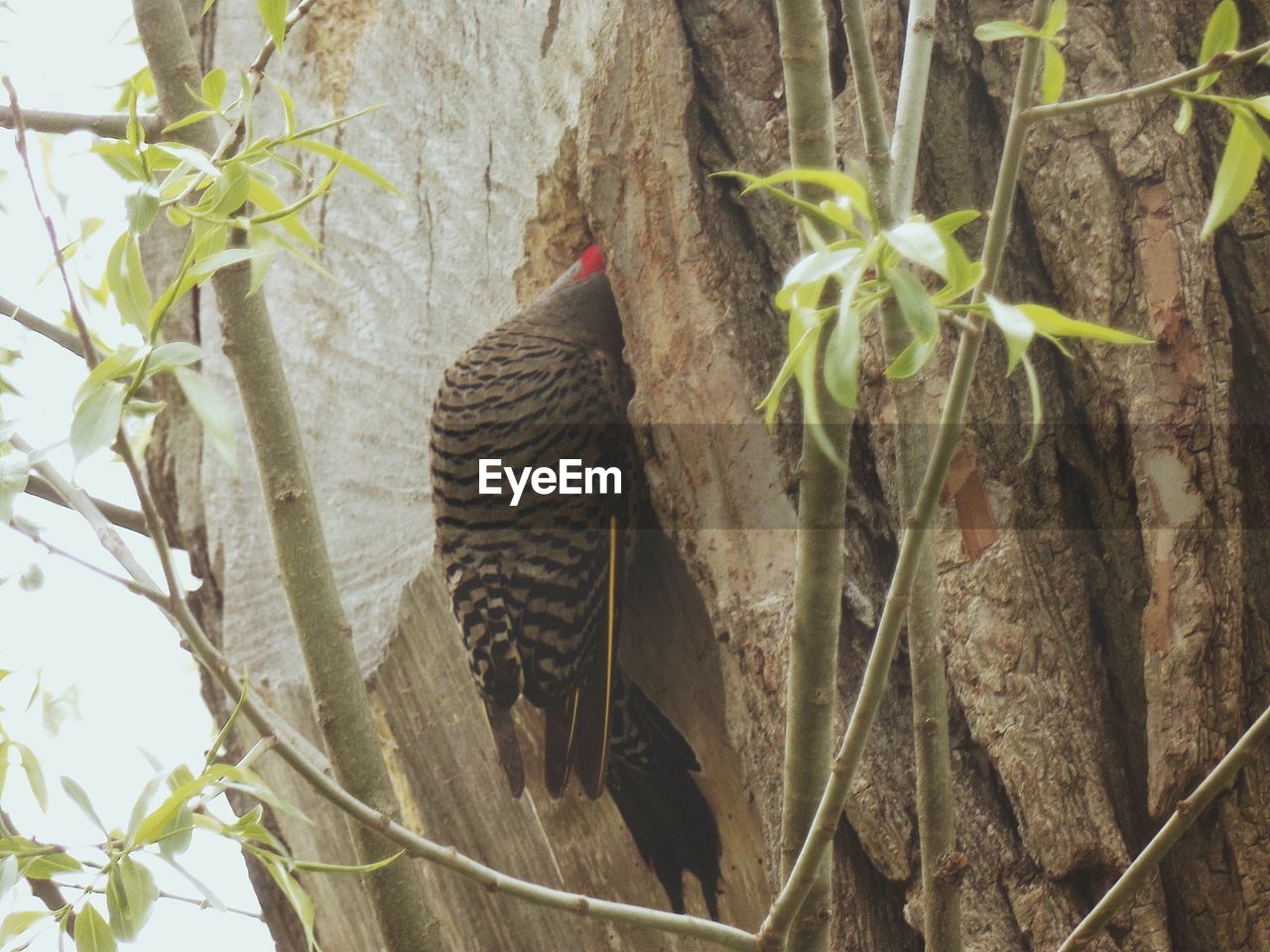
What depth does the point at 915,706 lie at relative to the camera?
2.82 feet

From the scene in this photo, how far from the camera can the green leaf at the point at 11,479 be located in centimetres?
65

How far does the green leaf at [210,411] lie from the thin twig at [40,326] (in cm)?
55

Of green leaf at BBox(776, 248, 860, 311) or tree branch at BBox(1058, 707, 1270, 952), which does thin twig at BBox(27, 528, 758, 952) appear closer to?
tree branch at BBox(1058, 707, 1270, 952)

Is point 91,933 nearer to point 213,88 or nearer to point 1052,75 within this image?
point 213,88

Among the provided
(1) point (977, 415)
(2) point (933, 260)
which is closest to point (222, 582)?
(1) point (977, 415)

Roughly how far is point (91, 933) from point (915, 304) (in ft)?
2.15

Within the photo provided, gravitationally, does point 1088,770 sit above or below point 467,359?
below

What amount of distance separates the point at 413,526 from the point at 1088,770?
37.6 inches

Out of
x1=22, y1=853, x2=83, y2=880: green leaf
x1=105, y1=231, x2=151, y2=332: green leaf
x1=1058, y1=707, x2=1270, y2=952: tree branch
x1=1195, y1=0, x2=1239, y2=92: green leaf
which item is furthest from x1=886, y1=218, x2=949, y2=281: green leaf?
x1=22, y1=853, x2=83, y2=880: green leaf

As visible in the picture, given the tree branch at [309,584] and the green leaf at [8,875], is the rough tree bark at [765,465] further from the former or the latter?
the green leaf at [8,875]

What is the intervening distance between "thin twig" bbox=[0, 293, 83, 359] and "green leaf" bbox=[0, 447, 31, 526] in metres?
0.50

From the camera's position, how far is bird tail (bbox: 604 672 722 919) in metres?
1.36

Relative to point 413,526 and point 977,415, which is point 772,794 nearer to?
point 977,415

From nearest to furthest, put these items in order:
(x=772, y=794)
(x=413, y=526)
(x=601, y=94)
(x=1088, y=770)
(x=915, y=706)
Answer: (x=915, y=706) → (x=1088, y=770) → (x=772, y=794) → (x=601, y=94) → (x=413, y=526)
